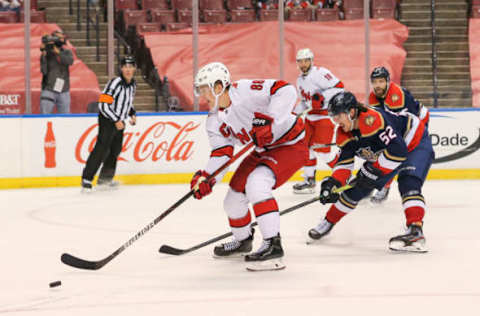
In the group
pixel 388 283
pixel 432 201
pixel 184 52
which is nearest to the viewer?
pixel 388 283

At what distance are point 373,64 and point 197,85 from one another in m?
5.49

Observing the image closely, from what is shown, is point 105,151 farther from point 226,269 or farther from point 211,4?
point 226,269

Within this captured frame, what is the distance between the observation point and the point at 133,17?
28.9ft

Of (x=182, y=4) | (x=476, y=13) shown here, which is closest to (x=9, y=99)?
(x=182, y=4)

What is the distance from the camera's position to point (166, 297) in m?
3.19

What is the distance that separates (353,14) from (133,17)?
2564 mm

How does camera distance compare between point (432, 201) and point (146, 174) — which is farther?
point (146, 174)

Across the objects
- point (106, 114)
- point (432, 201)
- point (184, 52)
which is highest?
point (184, 52)

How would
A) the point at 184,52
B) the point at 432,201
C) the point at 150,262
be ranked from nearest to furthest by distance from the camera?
the point at 150,262 < the point at 432,201 < the point at 184,52

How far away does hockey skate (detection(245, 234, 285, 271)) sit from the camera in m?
3.65

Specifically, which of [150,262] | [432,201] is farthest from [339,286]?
[432,201]

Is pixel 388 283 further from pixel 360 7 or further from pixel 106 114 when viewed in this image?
pixel 360 7

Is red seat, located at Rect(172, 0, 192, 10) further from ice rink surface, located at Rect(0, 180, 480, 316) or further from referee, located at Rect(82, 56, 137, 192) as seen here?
ice rink surface, located at Rect(0, 180, 480, 316)

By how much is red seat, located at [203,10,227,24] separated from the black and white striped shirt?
1638mm
